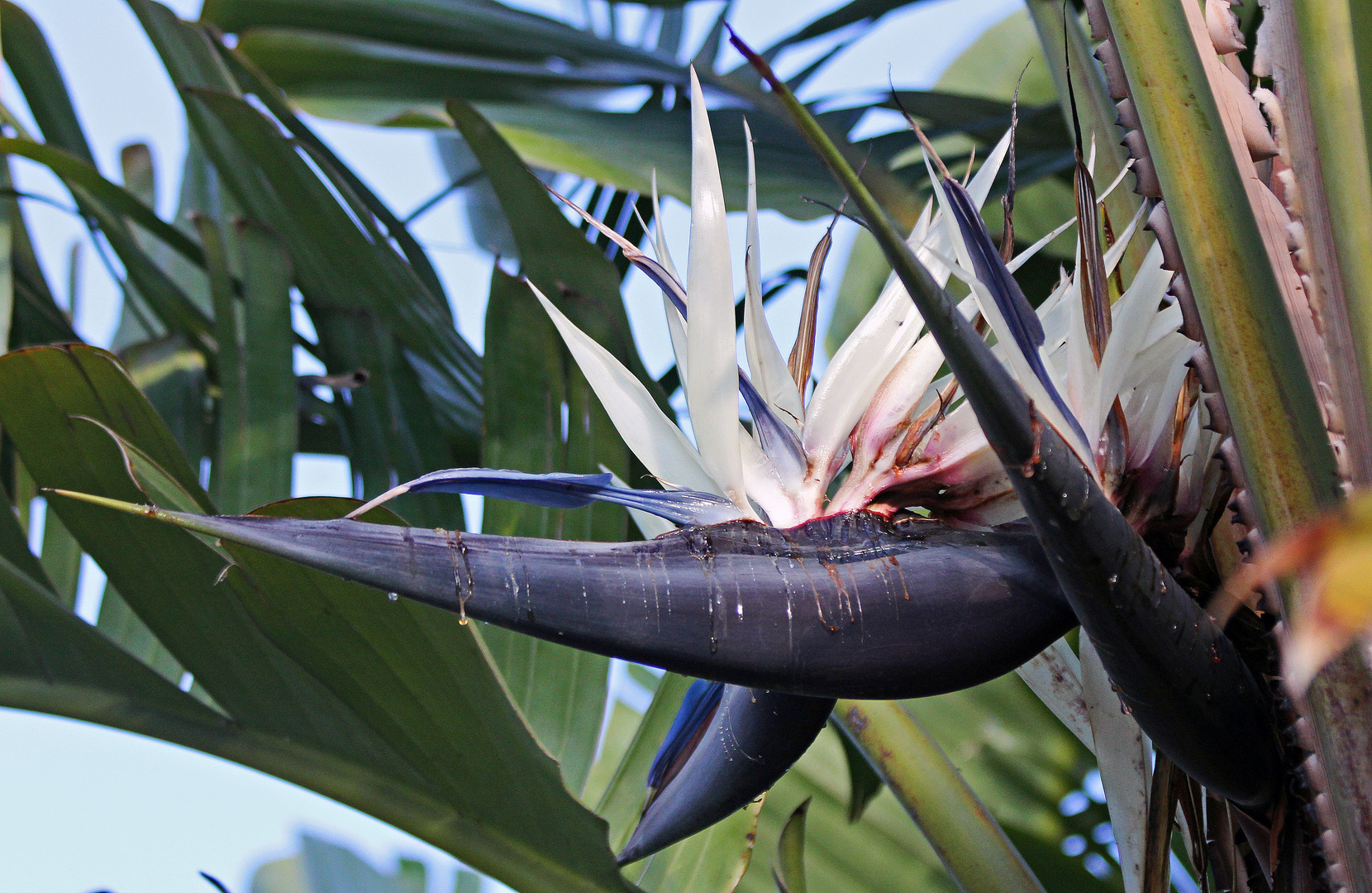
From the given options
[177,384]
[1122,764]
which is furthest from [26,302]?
[1122,764]

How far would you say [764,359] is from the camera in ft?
0.96

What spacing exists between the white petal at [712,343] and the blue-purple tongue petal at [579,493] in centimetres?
1

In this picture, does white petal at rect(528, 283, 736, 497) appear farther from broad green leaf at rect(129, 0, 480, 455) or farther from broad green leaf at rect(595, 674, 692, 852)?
broad green leaf at rect(129, 0, 480, 455)

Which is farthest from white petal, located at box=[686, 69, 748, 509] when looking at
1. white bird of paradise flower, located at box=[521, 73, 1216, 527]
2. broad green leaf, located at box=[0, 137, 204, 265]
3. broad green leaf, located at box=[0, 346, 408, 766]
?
broad green leaf, located at box=[0, 137, 204, 265]

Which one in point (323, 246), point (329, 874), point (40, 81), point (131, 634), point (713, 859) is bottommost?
point (329, 874)

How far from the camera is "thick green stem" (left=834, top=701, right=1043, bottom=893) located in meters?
0.39

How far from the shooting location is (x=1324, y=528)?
69 millimetres

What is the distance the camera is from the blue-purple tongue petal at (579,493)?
25cm

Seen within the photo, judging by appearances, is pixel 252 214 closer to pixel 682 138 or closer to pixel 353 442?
pixel 353 442

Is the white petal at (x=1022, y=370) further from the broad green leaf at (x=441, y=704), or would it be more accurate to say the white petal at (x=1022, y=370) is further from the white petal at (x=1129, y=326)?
the broad green leaf at (x=441, y=704)

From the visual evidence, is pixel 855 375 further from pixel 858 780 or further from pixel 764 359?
pixel 858 780

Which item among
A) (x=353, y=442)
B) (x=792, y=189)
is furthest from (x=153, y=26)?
(x=792, y=189)

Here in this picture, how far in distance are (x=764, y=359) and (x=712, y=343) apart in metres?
0.03

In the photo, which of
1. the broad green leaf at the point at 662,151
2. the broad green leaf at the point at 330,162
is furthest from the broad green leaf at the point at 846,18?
Answer: the broad green leaf at the point at 330,162
